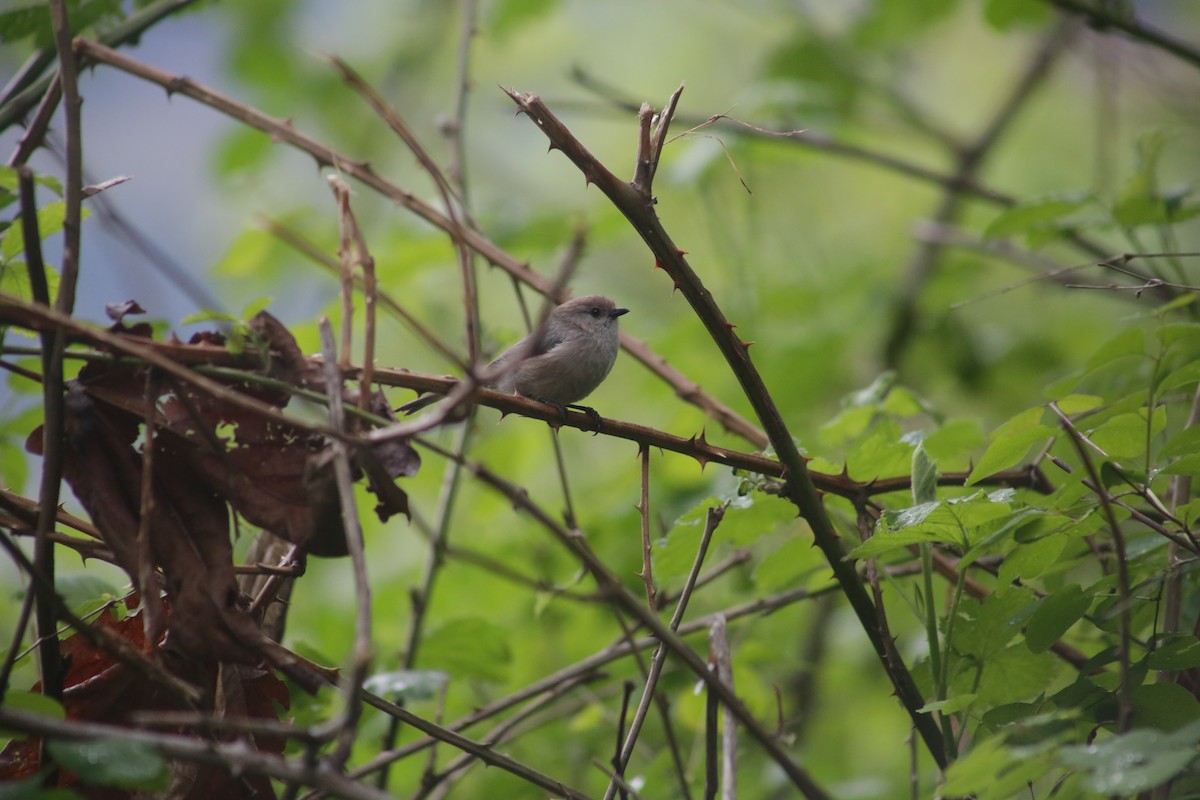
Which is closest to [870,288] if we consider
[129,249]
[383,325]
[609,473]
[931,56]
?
→ [609,473]

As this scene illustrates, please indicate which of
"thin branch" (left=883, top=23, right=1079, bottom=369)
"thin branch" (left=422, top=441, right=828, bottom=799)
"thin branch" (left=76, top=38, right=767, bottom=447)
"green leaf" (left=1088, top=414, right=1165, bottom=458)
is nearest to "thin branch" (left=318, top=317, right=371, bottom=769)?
"thin branch" (left=422, top=441, right=828, bottom=799)

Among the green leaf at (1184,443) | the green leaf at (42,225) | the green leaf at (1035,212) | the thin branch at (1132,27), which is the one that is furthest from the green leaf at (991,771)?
the thin branch at (1132,27)

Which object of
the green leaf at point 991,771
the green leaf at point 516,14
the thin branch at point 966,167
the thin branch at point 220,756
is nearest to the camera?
the thin branch at point 220,756

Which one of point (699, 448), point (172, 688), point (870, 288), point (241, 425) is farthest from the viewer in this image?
point (870, 288)

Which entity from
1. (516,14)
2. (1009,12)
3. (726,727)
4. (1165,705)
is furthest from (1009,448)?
(516,14)

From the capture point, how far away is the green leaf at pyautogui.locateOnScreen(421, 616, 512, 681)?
9.78 ft

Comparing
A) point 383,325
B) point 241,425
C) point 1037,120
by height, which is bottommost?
point 241,425

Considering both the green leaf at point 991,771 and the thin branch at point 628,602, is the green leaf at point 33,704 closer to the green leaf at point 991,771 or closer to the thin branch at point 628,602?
the thin branch at point 628,602

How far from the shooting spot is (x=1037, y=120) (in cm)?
1007

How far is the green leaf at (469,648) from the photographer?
298 centimetres

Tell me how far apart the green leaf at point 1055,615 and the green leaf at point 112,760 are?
1.68 m

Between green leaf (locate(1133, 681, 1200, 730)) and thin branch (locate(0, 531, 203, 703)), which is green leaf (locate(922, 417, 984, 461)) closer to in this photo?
green leaf (locate(1133, 681, 1200, 730))

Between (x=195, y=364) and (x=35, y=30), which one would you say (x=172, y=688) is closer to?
(x=195, y=364)

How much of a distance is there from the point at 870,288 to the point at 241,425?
4969 millimetres
